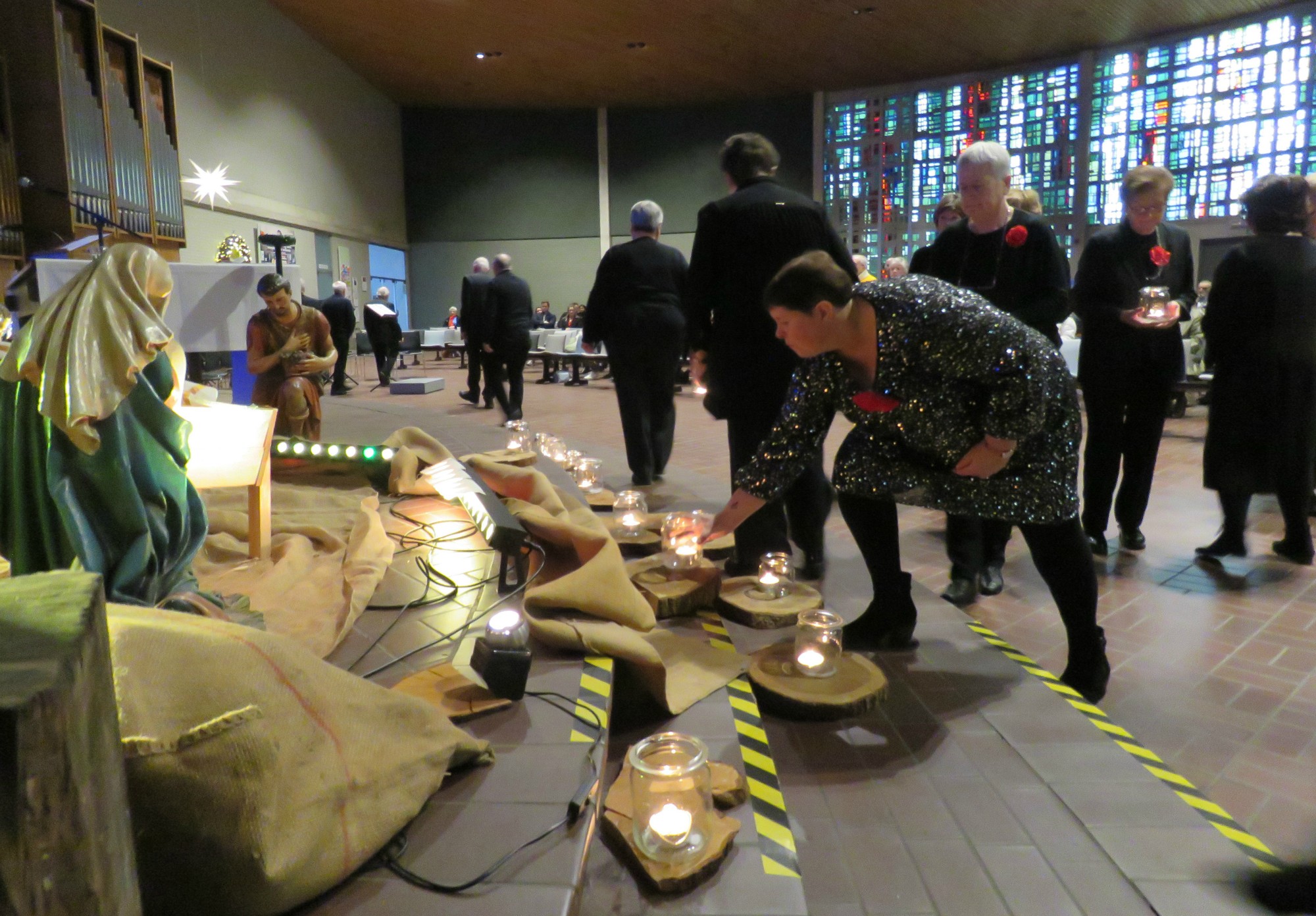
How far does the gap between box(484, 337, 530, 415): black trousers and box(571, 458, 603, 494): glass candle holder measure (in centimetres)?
383

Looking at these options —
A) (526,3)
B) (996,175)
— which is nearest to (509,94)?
(526,3)

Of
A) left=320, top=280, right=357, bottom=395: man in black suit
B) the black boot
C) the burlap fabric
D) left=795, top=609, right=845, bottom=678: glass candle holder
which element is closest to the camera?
the burlap fabric

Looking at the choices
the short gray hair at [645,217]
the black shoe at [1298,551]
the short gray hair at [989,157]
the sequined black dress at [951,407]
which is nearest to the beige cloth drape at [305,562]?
the sequined black dress at [951,407]

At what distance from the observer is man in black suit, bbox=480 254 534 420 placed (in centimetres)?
900

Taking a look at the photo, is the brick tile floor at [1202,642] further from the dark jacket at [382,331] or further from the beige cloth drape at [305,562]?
the dark jacket at [382,331]

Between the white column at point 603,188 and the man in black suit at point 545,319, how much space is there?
216 cm

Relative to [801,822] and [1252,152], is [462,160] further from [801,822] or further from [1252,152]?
[801,822]

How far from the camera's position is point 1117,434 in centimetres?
405

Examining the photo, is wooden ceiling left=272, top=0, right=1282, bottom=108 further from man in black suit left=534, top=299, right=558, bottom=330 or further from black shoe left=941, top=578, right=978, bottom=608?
black shoe left=941, top=578, right=978, bottom=608

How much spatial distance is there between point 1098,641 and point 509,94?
1972cm

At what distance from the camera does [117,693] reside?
1226 millimetres

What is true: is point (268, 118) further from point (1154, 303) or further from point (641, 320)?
point (1154, 303)

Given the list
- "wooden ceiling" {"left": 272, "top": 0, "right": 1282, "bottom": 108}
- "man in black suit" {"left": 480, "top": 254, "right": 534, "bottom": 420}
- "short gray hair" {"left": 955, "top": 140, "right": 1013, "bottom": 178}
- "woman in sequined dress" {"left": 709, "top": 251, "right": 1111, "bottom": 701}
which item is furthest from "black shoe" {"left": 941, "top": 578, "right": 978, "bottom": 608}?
"wooden ceiling" {"left": 272, "top": 0, "right": 1282, "bottom": 108}

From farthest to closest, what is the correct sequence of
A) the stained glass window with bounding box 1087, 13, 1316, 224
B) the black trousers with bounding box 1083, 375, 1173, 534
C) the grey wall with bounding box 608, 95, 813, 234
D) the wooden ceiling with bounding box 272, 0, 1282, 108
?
1. the grey wall with bounding box 608, 95, 813, 234
2. the wooden ceiling with bounding box 272, 0, 1282, 108
3. the stained glass window with bounding box 1087, 13, 1316, 224
4. the black trousers with bounding box 1083, 375, 1173, 534
